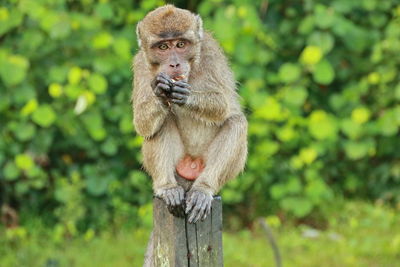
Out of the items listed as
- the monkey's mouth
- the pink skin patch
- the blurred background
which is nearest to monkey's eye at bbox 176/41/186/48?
the monkey's mouth

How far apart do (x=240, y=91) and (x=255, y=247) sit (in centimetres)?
179

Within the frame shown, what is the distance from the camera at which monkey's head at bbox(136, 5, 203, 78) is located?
16.2ft

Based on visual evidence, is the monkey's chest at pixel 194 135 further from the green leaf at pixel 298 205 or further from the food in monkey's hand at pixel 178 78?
the green leaf at pixel 298 205

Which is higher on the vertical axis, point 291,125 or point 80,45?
point 80,45

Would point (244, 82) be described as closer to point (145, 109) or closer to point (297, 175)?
point (297, 175)

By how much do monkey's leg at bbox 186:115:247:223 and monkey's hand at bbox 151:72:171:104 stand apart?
0.68 m

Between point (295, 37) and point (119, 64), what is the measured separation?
2245 millimetres

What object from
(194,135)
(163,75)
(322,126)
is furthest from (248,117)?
(163,75)

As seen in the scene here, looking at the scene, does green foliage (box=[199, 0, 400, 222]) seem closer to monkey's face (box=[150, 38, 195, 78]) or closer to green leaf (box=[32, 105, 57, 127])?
green leaf (box=[32, 105, 57, 127])

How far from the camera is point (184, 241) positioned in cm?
458

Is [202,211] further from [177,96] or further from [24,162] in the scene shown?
[24,162]

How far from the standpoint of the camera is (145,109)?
5.22m

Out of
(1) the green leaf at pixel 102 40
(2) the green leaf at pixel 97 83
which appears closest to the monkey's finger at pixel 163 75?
(2) the green leaf at pixel 97 83

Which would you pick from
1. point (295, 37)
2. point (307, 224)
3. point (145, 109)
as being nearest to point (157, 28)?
point (145, 109)
